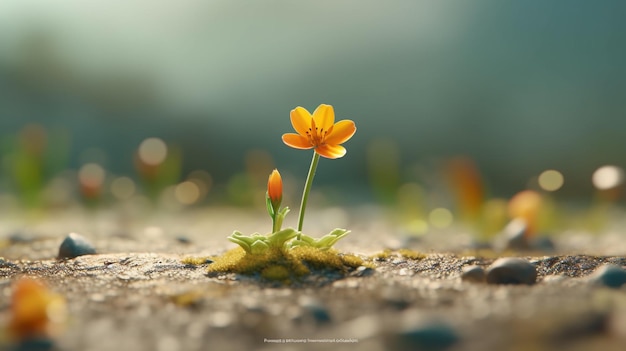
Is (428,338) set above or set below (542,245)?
below

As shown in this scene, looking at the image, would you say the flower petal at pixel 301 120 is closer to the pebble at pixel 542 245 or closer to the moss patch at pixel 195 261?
the moss patch at pixel 195 261

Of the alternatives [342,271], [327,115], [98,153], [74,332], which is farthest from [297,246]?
[98,153]

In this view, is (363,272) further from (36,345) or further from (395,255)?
(36,345)

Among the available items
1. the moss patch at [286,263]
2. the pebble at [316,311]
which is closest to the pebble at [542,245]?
the moss patch at [286,263]

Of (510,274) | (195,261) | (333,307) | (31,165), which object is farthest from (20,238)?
(510,274)

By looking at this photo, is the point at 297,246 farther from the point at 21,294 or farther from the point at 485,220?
the point at 485,220

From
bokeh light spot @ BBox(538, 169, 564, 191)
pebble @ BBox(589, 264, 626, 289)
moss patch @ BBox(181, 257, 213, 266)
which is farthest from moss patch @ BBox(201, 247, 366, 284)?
bokeh light spot @ BBox(538, 169, 564, 191)
